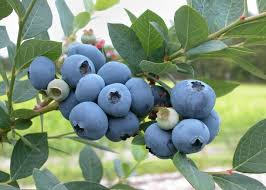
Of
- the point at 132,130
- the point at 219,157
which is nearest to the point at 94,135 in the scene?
the point at 132,130

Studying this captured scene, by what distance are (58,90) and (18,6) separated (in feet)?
0.45

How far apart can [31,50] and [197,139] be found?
10.6 inches

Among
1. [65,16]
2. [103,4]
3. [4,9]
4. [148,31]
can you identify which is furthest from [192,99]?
[103,4]

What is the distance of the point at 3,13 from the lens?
794mm

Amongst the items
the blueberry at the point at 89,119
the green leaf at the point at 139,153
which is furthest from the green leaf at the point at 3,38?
the green leaf at the point at 139,153

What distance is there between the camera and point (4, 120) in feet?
2.58

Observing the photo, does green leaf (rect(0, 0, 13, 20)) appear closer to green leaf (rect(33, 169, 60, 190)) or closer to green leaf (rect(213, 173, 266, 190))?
green leaf (rect(33, 169, 60, 190))

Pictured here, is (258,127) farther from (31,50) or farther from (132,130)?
(31,50)

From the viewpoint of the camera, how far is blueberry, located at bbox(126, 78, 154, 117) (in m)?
0.66

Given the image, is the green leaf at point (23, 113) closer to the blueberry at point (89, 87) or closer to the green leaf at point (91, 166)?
the blueberry at point (89, 87)

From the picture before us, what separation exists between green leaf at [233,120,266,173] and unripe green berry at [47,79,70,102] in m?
0.25

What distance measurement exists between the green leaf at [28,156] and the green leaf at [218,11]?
300 mm

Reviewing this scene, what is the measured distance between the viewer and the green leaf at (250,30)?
0.69 meters

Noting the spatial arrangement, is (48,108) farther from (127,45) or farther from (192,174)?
(192,174)
